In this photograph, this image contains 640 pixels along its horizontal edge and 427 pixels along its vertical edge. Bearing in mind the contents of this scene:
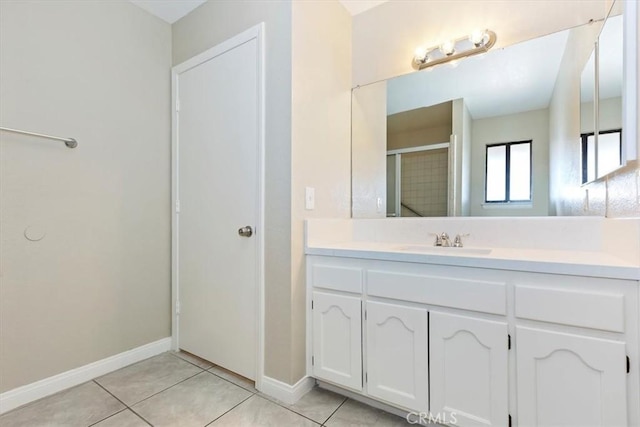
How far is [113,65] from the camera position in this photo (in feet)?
6.33

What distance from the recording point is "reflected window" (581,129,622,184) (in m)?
1.17

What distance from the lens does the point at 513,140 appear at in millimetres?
1637

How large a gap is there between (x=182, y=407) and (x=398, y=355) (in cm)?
113

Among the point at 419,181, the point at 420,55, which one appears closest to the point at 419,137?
the point at 419,181

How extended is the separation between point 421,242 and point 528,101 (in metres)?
0.95

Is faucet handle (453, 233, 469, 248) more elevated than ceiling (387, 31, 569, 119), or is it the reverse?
ceiling (387, 31, 569, 119)

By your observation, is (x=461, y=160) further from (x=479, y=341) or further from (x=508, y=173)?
(x=479, y=341)

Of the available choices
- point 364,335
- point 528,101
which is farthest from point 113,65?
point 528,101

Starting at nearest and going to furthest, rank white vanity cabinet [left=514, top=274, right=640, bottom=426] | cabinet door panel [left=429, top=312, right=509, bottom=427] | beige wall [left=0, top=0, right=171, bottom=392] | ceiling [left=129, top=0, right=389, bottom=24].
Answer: white vanity cabinet [left=514, top=274, right=640, bottom=426] → cabinet door panel [left=429, top=312, right=509, bottom=427] → beige wall [left=0, top=0, right=171, bottom=392] → ceiling [left=129, top=0, right=389, bottom=24]

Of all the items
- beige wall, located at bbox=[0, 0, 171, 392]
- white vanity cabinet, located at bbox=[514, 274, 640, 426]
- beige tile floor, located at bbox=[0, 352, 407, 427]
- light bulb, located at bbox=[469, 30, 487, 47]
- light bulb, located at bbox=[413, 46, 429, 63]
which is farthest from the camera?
light bulb, located at bbox=[413, 46, 429, 63]

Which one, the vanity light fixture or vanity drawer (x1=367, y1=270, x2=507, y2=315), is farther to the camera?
A: the vanity light fixture

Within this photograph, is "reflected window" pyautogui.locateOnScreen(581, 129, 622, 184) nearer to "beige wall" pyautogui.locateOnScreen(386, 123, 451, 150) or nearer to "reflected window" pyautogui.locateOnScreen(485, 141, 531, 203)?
"reflected window" pyautogui.locateOnScreen(485, 141, 531, 203)

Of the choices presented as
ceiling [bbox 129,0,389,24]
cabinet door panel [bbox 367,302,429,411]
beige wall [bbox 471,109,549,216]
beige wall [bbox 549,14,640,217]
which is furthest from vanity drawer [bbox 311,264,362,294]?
ceiling [bbox 129,0,389,24]

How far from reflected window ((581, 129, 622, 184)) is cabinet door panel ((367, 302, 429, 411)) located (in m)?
0.96
